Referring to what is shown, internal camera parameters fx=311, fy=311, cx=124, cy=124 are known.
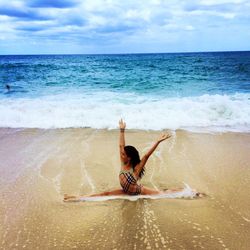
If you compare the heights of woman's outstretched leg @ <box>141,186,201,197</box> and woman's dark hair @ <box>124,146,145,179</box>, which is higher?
woman's dark hair @ <box>124,146,145,179</box>

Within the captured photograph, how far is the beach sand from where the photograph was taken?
3379mm

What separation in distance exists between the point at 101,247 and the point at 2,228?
1252 millimetres

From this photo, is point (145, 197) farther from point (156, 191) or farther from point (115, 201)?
point (115, 201)

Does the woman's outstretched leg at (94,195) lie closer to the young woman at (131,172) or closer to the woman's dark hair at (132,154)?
the young woman at (131,172)

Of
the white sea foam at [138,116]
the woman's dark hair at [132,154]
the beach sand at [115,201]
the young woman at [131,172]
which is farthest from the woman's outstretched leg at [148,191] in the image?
the white sea foam at [138,116]

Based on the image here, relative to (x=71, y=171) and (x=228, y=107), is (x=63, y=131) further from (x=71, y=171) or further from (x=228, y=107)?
(x=228, y=107)

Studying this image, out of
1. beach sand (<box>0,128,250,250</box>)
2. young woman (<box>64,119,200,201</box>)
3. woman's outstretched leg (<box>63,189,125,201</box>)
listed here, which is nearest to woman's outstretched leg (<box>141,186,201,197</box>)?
A: young woman (<box>64,119,200,201</box>)

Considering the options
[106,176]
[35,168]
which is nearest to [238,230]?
[106,176]

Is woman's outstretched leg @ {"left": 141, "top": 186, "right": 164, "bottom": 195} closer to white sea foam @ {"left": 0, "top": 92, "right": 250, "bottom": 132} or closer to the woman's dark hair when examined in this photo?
the woman's dark hair

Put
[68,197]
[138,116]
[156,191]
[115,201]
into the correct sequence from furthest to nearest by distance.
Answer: [138,116] < [156,191] < [68,197] < [115,201]

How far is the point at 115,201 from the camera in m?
4.28

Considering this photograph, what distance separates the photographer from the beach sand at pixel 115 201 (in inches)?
133

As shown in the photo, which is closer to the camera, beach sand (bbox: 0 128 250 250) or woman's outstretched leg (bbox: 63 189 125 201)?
beach sand (bbox: 0 128 250 250)

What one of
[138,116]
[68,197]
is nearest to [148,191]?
[68,197]
